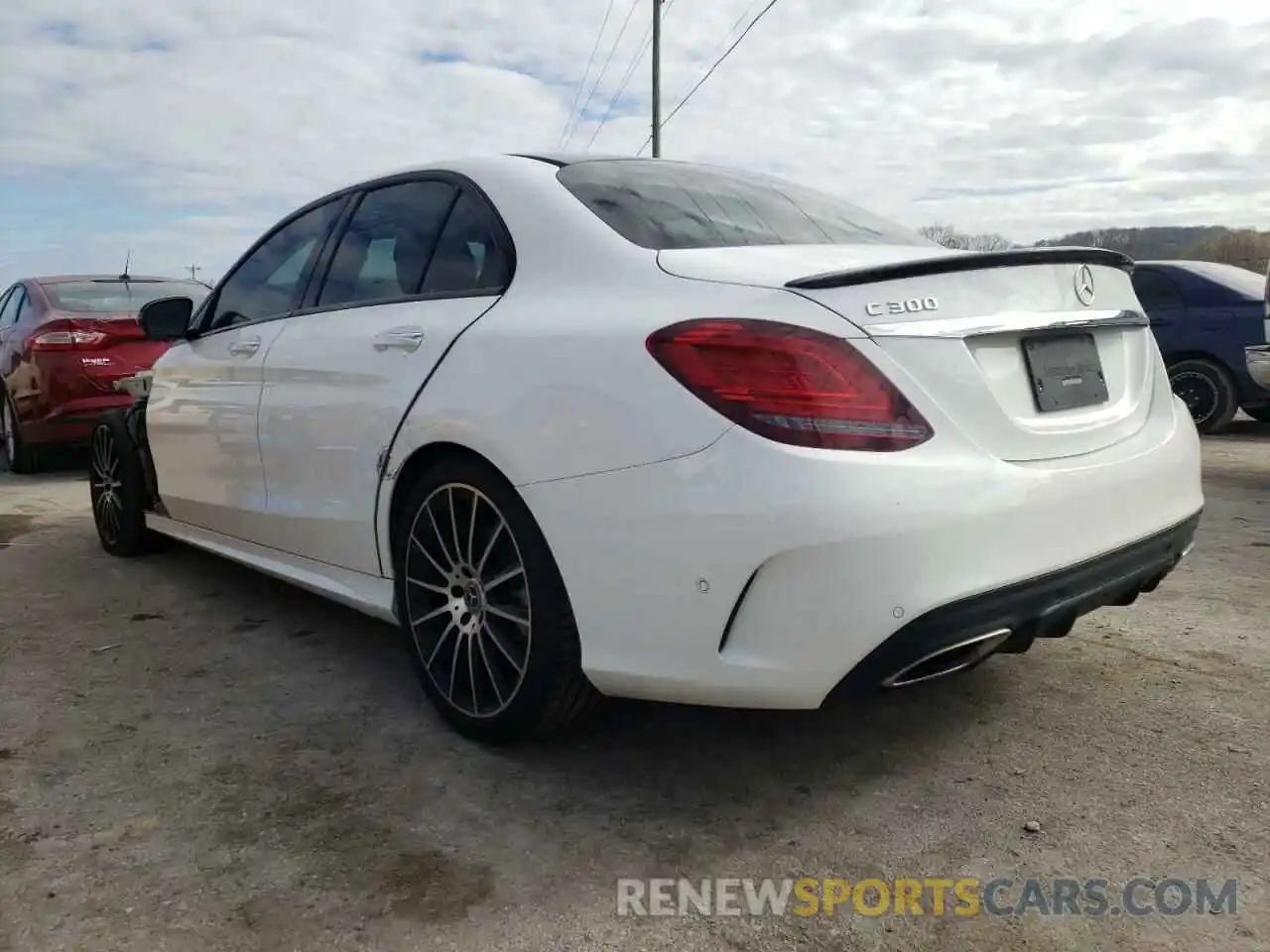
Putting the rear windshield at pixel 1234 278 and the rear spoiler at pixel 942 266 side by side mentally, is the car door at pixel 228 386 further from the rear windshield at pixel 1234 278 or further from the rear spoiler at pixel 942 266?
the rear windshield at pixel 1234 278

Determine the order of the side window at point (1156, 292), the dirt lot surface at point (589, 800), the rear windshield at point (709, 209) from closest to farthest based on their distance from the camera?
1. the dirt lot surface at point (589, 800)
2. the rear windshield at point (709, 209)
3. the side window at point (1156, 292)

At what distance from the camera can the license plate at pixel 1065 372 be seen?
7.53 ft

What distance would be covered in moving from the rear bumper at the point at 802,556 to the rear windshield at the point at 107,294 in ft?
20.5

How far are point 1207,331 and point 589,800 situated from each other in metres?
7.72

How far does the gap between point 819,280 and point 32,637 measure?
313 cm

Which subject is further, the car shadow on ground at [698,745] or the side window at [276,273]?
the side window at [276,273]

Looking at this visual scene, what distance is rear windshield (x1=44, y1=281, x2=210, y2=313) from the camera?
24.7 feet

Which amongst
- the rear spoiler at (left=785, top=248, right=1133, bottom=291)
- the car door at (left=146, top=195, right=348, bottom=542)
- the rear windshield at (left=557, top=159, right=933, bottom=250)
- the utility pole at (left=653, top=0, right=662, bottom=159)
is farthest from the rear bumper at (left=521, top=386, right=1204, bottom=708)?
the utility pole at (left=653, top=0, right=662, bottom=159)

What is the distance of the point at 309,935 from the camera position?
1944 millimetres

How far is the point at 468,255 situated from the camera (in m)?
2.84

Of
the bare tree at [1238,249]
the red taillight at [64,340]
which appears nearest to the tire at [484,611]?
the red taillight at [64,340]

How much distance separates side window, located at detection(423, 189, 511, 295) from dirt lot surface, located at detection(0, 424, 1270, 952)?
120 centimetres

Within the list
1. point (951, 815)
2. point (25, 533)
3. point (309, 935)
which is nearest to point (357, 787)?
point (309, 935)

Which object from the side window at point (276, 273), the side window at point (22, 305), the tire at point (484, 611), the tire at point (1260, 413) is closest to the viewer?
the tire at point (484, 611)
